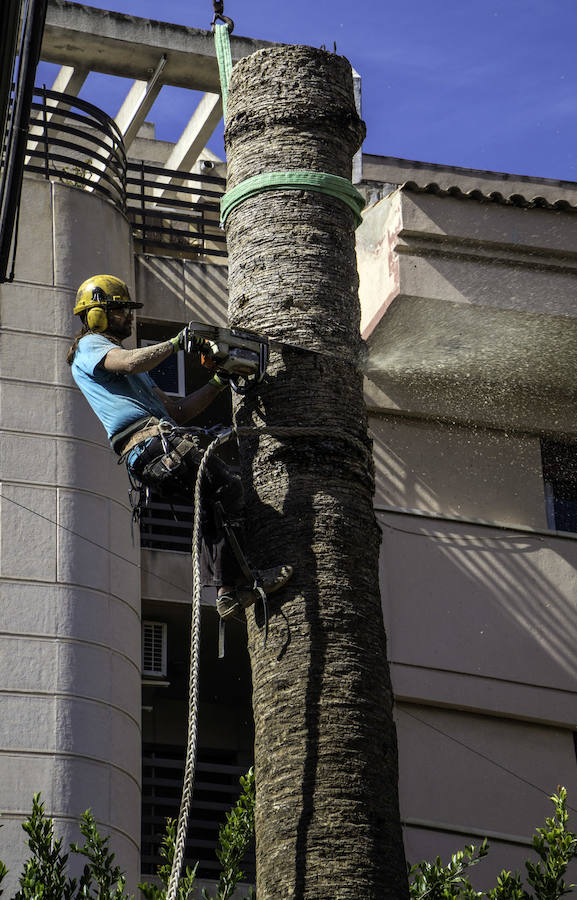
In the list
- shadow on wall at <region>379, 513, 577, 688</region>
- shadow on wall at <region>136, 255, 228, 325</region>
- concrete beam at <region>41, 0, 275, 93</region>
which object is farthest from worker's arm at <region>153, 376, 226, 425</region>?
concrete beam at <region>41, 0, 275, 93</region>

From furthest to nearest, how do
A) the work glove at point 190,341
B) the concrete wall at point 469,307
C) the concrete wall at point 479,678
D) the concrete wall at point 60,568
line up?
1. the concrete wall at point 469,307
2. the concrete wall at point 479,678
3. the concrete wall at point 60,568
4. the work glove at point 190,341

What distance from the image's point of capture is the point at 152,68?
1647 cm

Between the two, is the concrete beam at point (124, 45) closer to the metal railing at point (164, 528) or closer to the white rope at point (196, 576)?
the metal railing at point (164, 528)

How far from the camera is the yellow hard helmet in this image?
7758 mm

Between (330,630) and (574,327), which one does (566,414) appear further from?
(330,630)

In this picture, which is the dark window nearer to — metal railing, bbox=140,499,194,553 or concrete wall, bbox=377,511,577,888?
concrete wall, bbox=377,511,577,888

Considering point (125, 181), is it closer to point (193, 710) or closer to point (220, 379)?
point (220, 379)

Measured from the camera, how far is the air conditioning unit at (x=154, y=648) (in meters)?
13.1

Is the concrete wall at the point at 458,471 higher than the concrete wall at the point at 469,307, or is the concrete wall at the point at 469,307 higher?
the concrete wall at the point at 469,307

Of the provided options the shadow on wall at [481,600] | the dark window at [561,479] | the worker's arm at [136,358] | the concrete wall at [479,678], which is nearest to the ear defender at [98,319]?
the worker's arm at [136,358]

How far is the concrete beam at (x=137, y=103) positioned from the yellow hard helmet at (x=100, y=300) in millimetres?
9029

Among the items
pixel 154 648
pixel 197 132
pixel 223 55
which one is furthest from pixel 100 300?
pixel 197 132

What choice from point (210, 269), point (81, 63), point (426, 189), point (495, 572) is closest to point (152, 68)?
point (81, 63)

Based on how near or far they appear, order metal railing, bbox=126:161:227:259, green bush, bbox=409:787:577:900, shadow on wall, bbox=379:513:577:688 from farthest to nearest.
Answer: metal railing, bbox=126:161:227:259, shadow on wall, bbox=379:513:577:688, green bush, bbox=409:787:577:900
